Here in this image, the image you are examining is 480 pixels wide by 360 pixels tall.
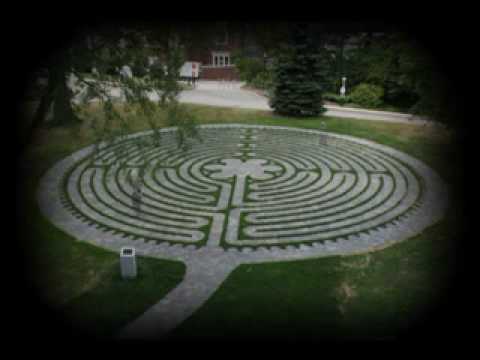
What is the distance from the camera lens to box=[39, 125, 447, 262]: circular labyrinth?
1106 cm

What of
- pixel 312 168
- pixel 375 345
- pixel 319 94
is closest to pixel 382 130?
pixel 319 94

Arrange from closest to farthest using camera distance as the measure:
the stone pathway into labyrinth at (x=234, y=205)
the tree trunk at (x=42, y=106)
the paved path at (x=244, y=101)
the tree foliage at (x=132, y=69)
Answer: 1. the tree trunk at (x=42, y=106)
2. the tree foliage at (x=132, y=69)
3. the stone pathway into labyrinth at (x=234, y=205)
4. the paved path at (x=244, y=101)

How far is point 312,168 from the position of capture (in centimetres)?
1650

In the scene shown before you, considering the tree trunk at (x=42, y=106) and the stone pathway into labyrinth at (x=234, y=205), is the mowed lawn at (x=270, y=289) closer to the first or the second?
the stone pathway into labyrinth at (x=234, y=205)

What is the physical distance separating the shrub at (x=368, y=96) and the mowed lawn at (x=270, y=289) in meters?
18.6

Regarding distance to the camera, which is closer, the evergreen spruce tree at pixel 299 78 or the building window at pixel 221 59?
the evergreen spruce tree at pixel 299 78

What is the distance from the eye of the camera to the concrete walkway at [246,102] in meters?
25.7

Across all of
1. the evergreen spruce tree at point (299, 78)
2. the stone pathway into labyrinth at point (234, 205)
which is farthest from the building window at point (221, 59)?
the stone pathway into labyrinth at point (234, 205)

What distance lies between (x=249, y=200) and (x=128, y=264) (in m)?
5.37

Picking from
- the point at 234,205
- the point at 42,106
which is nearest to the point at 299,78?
the point at 234,205

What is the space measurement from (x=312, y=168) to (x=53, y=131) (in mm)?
11937

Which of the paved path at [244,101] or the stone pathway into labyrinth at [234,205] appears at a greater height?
the paved path at [244,101]

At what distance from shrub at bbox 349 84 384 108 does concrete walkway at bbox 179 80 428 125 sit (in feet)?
5.17

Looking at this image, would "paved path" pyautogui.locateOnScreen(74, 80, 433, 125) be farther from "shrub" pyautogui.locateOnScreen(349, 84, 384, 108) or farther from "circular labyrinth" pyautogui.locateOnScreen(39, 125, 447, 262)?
"circular labyrinth" pyautogui.locateOnScreen(39, 125, 447, 262)
